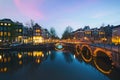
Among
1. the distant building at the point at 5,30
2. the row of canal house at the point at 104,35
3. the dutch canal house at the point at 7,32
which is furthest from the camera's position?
the distant building at the point at 5,30

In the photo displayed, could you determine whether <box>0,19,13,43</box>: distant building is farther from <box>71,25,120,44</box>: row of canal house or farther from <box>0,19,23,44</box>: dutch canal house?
<box>71,25,120,44</box>: row of canal house

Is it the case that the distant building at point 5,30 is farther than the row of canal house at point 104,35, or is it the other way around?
the distant building at point 5,30

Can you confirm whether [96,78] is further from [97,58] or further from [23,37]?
[23,37]

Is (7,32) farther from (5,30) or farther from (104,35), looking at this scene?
(104,35)

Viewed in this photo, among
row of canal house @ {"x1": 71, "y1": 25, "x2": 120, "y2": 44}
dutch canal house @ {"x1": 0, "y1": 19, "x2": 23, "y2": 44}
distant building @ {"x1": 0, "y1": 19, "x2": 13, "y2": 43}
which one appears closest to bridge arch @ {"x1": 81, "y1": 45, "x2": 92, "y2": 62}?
row of canal house @ {"x1": 71, "y1": 25, "x2": 120, "y2": 44}

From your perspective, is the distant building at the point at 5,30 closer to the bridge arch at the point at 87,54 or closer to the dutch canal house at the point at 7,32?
the dutch canal house at the point at 7,32

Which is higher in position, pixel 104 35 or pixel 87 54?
pixel 104 35

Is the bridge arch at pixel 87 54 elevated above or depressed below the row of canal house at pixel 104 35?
below

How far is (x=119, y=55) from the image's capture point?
110 feet

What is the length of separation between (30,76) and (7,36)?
267 ft

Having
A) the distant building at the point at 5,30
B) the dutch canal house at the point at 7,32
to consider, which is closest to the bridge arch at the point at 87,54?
the dutch canal house at the point at 7,32

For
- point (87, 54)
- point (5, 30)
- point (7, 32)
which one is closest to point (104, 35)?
point (87, 54)

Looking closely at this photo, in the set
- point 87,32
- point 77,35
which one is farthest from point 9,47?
point 77,35

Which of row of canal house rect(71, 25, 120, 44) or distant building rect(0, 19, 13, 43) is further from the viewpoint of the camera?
distant building rect(0, 19, 13, 43)
